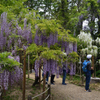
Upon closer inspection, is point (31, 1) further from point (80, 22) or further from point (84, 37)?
point (84, 37)

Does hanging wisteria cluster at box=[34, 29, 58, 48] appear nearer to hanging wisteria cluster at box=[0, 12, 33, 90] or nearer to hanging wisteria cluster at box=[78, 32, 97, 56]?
hanging wisteria cluster at box=[0, 12, 33, 90]

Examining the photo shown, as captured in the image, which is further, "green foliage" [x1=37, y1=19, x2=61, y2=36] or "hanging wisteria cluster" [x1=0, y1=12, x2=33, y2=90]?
"hanging wisteria cluster" [x1=0, y1=12, x2=33, y2=90]

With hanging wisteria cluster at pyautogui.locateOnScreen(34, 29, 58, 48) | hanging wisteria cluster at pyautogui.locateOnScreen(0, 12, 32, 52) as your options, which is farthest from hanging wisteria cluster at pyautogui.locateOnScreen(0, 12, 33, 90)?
hanging wisteria cluster at pyautogui.locateOnScreen(34, 29, 58, 48)

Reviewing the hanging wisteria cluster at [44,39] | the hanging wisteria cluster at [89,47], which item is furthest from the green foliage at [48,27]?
the hanging wisteria cluster at [89,47]

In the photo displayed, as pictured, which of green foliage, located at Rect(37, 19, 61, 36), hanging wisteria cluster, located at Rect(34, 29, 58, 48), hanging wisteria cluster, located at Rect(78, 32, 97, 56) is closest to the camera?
green foliage, located at Rect(37, 19, 61, 36)

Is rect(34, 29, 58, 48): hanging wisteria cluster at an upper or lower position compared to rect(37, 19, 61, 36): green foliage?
lower

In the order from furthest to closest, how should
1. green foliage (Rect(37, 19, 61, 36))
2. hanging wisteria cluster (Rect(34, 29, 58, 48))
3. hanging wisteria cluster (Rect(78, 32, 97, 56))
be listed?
hanging wisteria cluster (Rect(78, 32, 97, 56))
hanging wisteria cluster (Rect(34, 29, 58, 48))
green foliage (Rect(37, 19, 61, 36))

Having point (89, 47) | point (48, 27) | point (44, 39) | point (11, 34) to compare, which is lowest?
point (89, 47)

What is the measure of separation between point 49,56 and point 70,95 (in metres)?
3.05

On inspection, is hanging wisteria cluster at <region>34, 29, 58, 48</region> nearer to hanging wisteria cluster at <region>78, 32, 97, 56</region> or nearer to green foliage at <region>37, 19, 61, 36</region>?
green foliage at <region>37, 19, 61, 36</region>

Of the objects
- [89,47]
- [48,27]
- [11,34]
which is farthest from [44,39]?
[89,47]

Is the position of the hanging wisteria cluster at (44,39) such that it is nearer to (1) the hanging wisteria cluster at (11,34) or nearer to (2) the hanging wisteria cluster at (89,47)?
(1) the hanging wisteria cluster at (11,34)

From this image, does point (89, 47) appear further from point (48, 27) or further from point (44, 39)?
point (48, 27)

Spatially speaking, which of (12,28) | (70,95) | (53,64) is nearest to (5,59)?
(53,64)
